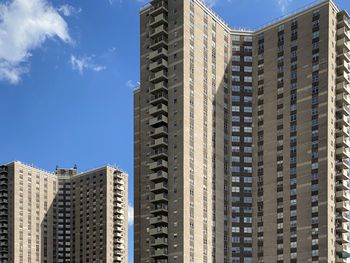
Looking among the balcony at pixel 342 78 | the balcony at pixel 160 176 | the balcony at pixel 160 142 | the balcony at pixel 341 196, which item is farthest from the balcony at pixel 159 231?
the balcony at pixel 342 78

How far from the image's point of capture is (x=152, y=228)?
13088cm

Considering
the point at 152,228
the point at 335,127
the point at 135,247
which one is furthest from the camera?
the point at 135,247

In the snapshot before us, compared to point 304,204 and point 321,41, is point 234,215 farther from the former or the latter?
point 321,41

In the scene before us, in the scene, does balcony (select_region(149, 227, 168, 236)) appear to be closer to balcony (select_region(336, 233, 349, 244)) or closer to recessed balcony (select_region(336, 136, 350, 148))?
balcony (select_region(336, 233, 349, 244))

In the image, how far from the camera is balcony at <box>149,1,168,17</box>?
141 metres

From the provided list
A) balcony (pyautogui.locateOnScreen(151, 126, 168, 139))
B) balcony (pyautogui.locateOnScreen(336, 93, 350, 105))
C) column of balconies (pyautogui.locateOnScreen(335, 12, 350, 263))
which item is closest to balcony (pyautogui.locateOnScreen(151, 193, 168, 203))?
balcony (pyautogui.locateOnScreen(151, 126, 168, 139))

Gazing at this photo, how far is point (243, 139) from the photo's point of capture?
148750 mm

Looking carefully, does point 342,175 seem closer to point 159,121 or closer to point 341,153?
point 341,153

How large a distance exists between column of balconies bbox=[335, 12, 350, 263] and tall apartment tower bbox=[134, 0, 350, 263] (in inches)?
11.1

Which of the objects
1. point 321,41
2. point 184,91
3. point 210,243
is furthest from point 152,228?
point 321,41

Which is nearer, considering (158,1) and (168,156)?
(168,156)

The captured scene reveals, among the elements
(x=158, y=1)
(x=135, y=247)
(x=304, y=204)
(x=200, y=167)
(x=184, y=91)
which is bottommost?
(x=135, y=247)

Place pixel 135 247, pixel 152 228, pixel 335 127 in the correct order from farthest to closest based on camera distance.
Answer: pixel 135 247 < pixel 335 127 < pixel 152 228

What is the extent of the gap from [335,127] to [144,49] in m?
51.8
